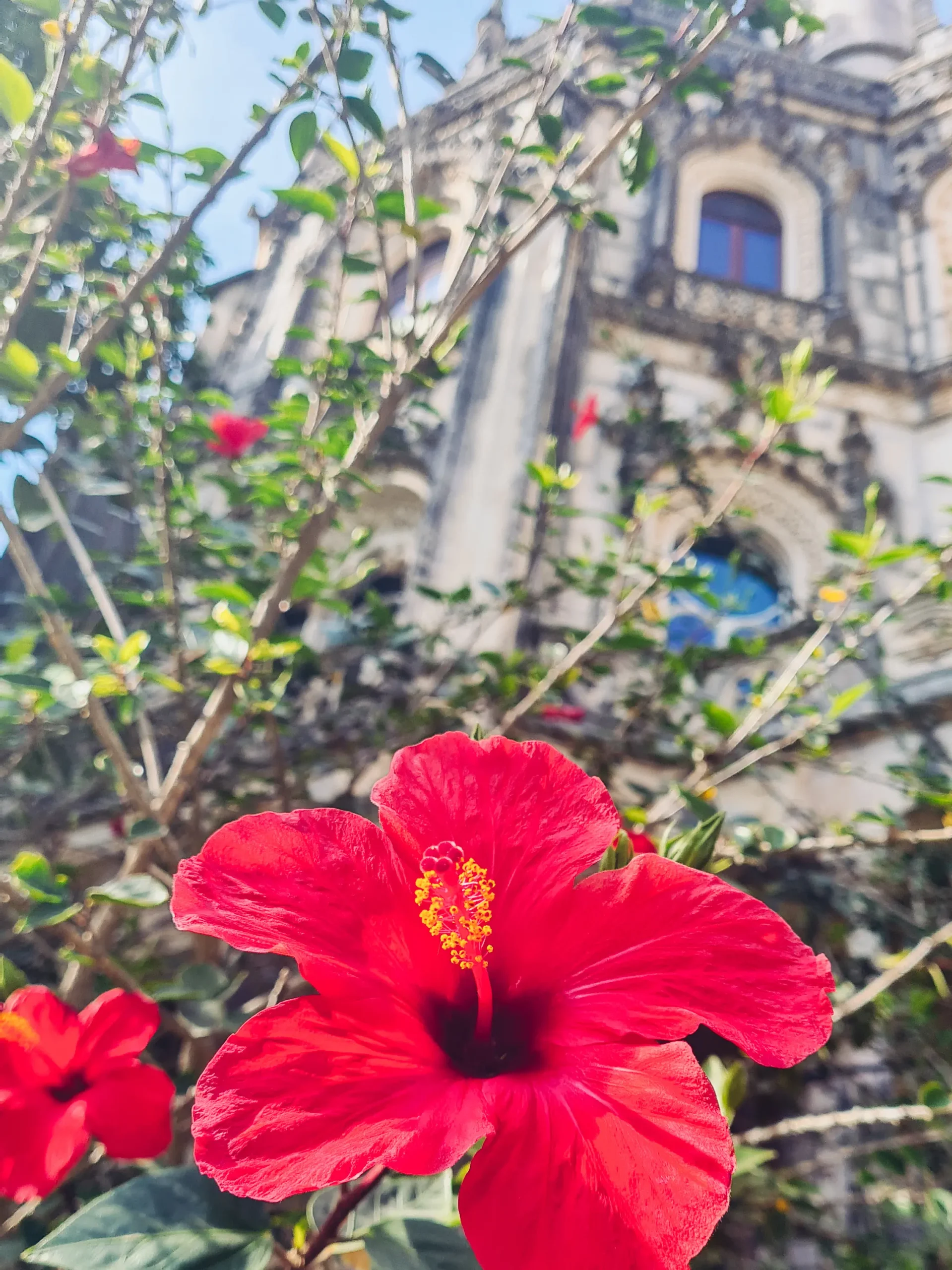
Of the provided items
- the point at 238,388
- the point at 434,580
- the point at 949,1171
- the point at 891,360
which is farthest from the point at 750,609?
the point at 238,388

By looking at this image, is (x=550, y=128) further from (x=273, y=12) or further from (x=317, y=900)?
(x=317, y=900)

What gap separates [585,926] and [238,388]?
23.4 ft

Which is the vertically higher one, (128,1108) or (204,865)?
(204,865)

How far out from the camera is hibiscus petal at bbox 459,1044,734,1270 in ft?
1.41

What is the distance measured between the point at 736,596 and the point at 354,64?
3.69 metres

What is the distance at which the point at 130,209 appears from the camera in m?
2.10

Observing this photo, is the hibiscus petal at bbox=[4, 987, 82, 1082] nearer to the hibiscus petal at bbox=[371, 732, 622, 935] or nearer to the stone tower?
the hibiscus petal at bbox=[371, 732, 622, 935]

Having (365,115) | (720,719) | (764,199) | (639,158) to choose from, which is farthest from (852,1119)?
(764,199)

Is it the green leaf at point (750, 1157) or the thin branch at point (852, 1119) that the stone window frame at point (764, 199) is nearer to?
the thin branch at point (852, 1119)

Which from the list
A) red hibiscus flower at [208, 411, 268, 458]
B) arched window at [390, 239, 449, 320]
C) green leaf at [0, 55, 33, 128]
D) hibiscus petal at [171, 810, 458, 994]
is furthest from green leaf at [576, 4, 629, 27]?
arched window at [390, 239, 449, 320]

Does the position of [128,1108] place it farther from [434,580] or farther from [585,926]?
[434,580]

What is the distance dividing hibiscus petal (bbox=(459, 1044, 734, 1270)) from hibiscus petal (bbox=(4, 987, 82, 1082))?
696 millimetres

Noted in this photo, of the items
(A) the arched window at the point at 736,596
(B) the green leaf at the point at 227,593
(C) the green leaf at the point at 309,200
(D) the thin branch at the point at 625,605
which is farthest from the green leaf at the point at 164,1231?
(A) the arched window at the point at 736,596

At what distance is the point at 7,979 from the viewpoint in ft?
3.39
